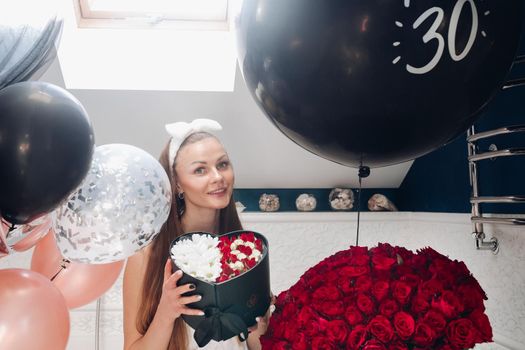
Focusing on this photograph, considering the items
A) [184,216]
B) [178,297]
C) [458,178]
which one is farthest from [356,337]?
[458,178]

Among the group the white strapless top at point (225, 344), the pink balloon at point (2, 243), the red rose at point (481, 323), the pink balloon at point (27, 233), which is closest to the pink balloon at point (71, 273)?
the pink balloon at point (27, 233)

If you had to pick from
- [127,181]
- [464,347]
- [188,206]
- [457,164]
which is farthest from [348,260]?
[457,164]

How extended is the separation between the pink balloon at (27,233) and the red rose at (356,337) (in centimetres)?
63

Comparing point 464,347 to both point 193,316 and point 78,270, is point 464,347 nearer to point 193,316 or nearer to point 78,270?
point 193,316

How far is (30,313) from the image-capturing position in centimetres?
81

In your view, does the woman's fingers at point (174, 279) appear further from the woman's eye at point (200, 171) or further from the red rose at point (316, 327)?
the woman's eye at point (200, 171)

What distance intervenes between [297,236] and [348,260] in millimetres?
1716

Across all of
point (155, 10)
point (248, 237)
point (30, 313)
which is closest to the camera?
point (30, 313)

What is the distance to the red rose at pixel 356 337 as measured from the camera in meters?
0.64

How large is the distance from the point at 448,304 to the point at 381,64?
1.25 ft

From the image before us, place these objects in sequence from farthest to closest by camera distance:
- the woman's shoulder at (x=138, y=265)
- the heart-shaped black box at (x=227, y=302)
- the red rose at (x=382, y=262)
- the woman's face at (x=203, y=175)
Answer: the woman's face at (x=203, y=175) < the woman's shoulder at (x=138, y=265) < the heart-shaped black box at (x=227, y=302) < the red rose at (x=382, y=262)

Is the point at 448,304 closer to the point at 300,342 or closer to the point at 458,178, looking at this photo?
the point at 300,342

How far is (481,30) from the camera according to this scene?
2.05 ft

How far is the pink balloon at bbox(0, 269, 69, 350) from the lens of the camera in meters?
0.78
